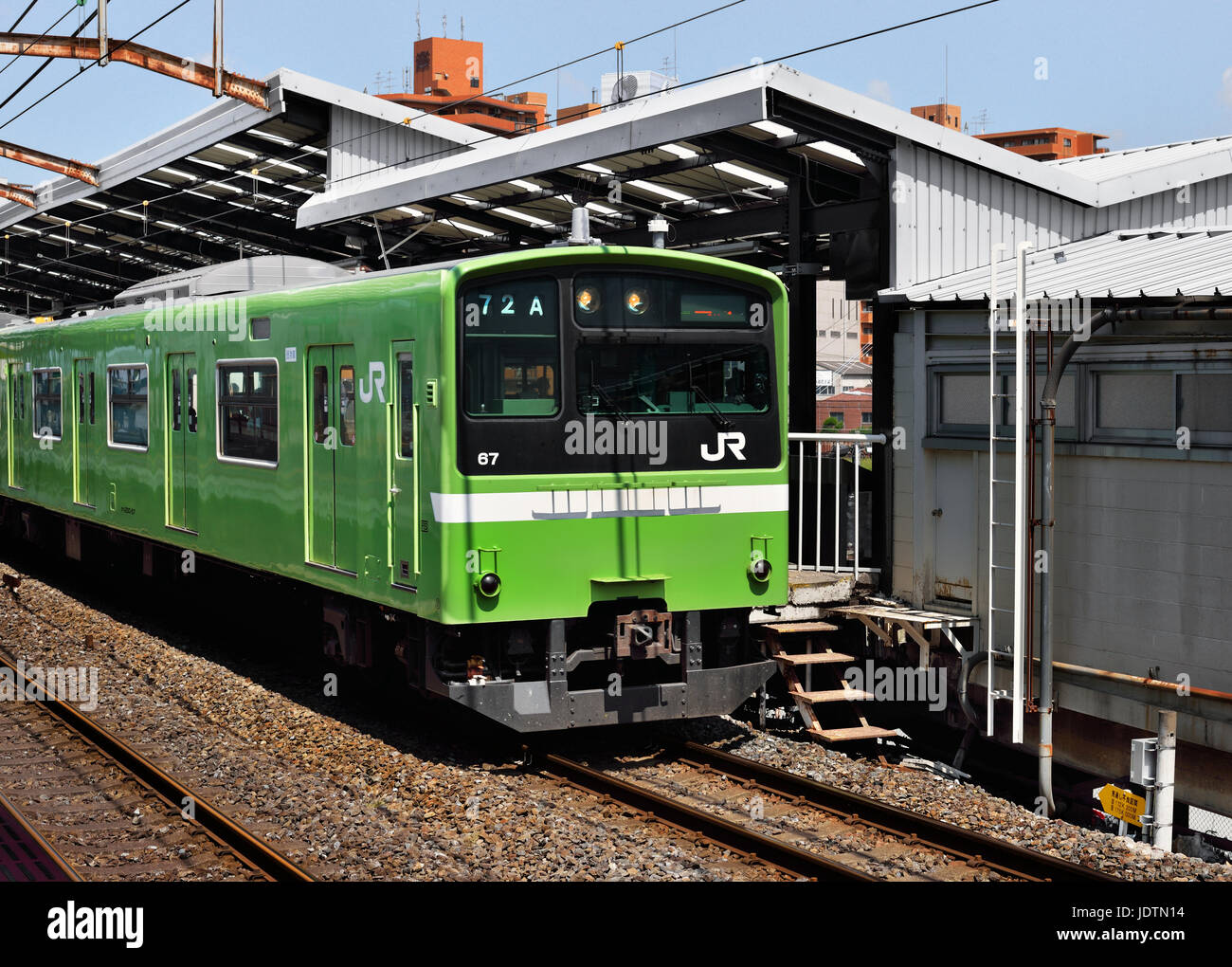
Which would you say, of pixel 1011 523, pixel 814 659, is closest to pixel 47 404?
pixel 814 659

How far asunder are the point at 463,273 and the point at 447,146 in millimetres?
13213

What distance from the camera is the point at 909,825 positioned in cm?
752

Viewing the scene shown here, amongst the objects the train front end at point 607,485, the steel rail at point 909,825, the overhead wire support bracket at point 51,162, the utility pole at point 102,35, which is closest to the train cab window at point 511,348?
the train front end at point 607,485

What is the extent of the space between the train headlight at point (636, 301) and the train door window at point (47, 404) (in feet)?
31.3

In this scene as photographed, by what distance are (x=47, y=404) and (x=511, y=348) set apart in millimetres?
10005

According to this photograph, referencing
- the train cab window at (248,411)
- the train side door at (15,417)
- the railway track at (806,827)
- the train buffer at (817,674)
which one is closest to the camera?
the railway track at (806,827)

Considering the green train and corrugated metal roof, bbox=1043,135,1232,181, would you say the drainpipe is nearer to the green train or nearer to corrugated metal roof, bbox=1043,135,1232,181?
the green train

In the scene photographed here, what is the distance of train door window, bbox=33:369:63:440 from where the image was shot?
16.1 metres

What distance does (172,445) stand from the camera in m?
12.6

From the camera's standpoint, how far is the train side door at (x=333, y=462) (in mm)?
9414

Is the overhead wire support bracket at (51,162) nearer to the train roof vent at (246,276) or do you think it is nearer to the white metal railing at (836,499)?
the train roof vent at (246,276)

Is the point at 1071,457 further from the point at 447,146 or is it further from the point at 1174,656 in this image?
the point at 447,146
